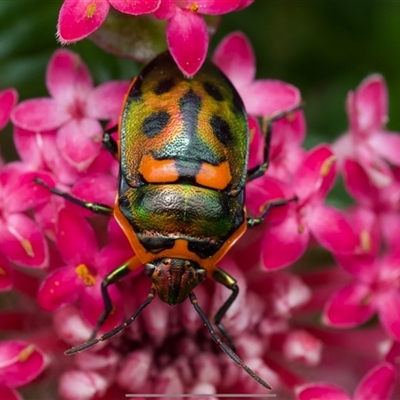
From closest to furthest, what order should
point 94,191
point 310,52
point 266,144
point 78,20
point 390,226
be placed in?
1. point 78,20
2. point 94,191
3. point 266,144
4. point 390,226
5. point 310,52

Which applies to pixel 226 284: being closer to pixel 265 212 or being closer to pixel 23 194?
pixel 265 212

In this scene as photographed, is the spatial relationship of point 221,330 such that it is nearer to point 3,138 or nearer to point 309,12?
point 3,138

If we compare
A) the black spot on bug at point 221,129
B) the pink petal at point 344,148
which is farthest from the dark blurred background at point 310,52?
the black spot on bug at point 221,129

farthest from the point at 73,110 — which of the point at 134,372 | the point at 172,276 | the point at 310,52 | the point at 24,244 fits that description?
the point at 310,52

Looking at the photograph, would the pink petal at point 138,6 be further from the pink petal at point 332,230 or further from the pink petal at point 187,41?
the pink petal at point 332,230

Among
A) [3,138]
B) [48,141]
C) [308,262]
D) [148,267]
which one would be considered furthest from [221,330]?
[3,138]

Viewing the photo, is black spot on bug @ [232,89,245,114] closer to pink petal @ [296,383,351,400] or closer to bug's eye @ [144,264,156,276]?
bug's eye @ [144,264,156,276]


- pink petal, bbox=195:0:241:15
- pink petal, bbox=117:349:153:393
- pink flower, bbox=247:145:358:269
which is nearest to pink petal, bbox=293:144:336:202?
pink flower, bbox=247:145:358:269
